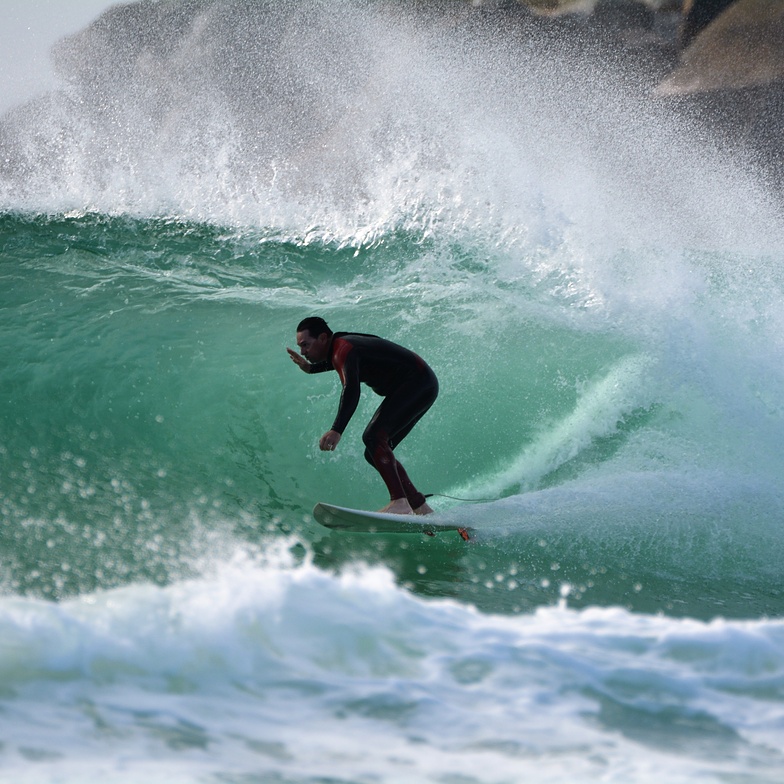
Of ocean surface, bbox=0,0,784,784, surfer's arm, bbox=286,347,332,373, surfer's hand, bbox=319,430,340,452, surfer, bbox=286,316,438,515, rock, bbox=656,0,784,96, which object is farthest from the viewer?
rock, bbox=656,0,784,96

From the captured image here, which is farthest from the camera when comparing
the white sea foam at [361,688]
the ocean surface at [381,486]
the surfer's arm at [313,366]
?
the surfer's arm at [313,366]

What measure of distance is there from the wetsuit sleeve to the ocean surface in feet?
2.13

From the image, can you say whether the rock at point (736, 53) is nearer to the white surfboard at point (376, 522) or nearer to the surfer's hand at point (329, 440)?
the white surfboard at point (376, 522)

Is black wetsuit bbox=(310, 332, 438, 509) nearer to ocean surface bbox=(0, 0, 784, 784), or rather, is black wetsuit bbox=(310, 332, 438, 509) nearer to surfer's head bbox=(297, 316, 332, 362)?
surfer's head bbox=(297, 316, 332, 362)

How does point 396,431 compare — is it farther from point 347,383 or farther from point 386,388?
point 347,383

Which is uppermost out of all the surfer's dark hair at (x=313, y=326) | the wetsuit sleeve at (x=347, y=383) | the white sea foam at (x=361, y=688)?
the surfer's dark hair at (x=313, y=326)

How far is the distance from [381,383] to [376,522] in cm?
78

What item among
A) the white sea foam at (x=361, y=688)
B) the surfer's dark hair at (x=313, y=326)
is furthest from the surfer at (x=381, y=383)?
the white sea foam at (x=361, y=688)

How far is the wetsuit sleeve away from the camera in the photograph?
4.08m

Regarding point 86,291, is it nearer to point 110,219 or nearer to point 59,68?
point 110,219

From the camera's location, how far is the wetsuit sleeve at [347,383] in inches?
161

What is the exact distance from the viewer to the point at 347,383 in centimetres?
414

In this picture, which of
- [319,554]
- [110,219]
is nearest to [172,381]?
[319,554]

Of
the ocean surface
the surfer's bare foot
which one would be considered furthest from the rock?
the surfer's bare foot
